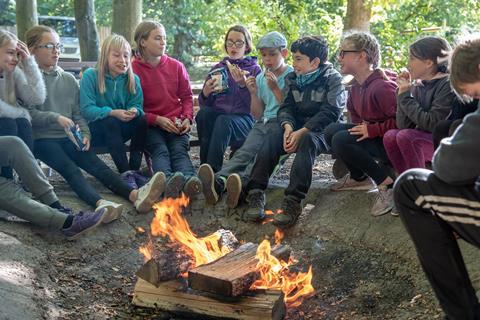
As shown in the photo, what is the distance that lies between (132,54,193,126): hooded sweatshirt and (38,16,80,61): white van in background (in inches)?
723

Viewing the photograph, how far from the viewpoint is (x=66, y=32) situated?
24188 millimetres

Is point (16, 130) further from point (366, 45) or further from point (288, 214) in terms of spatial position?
point (366, 45)

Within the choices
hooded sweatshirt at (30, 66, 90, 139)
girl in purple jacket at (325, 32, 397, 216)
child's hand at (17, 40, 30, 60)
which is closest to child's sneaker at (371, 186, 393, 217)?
girl in purple jacket at (325, 32, 397, 216)

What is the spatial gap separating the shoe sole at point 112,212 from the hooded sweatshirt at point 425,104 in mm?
2325

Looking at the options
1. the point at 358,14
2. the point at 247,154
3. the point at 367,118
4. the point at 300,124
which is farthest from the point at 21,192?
the point at 358,14

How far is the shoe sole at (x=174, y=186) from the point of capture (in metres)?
5.24

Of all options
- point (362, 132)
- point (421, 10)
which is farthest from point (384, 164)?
point (421, 10)

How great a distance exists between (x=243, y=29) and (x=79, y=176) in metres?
2.08

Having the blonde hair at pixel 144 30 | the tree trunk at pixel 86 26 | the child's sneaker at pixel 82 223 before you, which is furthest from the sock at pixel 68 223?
the tree trunk at pixel 86 26

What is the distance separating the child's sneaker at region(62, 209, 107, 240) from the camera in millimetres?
4723

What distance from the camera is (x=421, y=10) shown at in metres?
12.8

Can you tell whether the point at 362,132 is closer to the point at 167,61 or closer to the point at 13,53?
the point at 167,61

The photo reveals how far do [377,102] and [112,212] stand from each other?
7.57 feet

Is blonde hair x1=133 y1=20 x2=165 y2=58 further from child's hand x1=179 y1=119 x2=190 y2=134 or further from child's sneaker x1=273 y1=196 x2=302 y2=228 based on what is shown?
child's sneaker x1=273 y1=196 x2=302 y2=228
